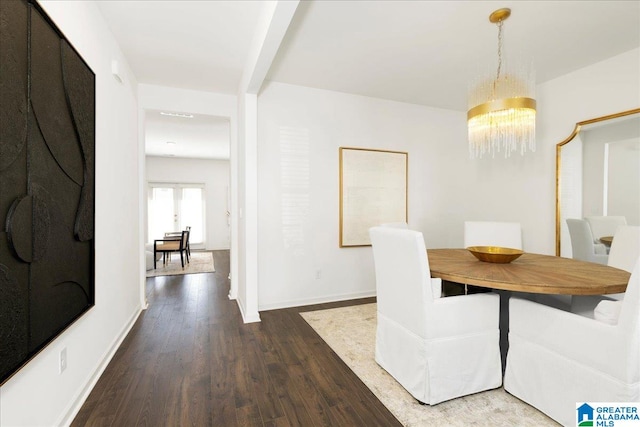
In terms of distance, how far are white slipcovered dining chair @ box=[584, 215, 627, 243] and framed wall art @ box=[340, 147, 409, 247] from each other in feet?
6.43

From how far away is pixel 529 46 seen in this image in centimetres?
271

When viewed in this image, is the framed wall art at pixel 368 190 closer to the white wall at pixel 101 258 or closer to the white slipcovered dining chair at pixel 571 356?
the white slipcovered dining chair at pixel 571 356

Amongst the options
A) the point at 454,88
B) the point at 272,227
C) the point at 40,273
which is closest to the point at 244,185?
the point at 272,227

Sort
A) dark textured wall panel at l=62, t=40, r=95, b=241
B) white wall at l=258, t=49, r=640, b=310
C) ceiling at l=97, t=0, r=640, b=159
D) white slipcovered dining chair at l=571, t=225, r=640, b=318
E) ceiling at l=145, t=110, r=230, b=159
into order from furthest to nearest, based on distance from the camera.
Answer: ceiling at l=145, t=110, r=230, b=159, white wall at l=258, t=49, r=640, b=310, ceiling at l=97, t=0, r=640, b=159, white slipcovered dining chair at l=571, t=225, r=640, b=318, dark textured wall panel at l=62, t=40, r=95, b=241

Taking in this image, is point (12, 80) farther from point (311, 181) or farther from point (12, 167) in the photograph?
point (311, 181)

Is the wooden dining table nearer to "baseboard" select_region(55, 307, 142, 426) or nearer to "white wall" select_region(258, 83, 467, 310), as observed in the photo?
"white wall" select_region(258, 83, 467, 310)

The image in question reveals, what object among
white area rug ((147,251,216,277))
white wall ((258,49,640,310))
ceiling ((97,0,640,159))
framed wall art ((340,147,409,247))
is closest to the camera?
ceiling ((97,0,640,159))

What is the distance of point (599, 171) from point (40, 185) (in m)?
4.54

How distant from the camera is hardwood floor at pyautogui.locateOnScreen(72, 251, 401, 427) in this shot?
165 centimetres

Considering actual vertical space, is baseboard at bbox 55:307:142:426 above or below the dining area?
below

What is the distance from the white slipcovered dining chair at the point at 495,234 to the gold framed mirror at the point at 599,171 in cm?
91

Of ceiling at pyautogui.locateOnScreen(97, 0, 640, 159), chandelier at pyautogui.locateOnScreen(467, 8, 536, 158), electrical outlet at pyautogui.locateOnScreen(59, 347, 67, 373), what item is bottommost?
electrical outlet at pyautogui.locateOnScreen(59, 347, 67, 373)

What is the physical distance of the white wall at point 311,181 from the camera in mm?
3447

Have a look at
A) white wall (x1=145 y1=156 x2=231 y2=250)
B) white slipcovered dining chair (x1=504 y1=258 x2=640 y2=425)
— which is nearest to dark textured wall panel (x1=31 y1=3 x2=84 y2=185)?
white slipcovered dining chair (x1=504 y1=258 x2=640 y2=425)
